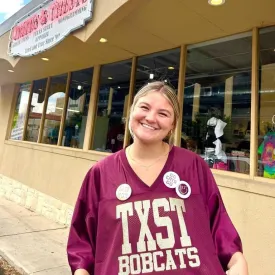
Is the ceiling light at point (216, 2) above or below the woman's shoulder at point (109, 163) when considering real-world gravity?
above

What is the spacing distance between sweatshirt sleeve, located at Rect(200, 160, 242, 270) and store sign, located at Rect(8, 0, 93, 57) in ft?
9.88

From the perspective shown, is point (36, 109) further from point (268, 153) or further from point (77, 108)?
point (268, 153)

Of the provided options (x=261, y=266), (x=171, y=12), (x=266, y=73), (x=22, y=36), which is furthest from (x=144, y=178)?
(x=22, y=36)

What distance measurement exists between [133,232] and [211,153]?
110 inches

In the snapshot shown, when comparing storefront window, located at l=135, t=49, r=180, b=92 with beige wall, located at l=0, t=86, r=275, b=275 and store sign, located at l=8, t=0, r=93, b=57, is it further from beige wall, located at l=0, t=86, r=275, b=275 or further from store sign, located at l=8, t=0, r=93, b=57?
beige wall, located at l=0, t=86, r=275, b=275

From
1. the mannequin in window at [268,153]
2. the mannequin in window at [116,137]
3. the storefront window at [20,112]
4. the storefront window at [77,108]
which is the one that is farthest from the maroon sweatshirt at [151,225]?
the storefront window at [20,112]

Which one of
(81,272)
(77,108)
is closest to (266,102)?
(81,272)

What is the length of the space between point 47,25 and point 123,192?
164 inches

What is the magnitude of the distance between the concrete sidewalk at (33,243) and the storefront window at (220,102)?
2.41m

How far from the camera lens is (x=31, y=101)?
295 inches

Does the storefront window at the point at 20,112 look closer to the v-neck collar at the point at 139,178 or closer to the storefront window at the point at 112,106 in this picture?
the storefront window at the point at 112,106

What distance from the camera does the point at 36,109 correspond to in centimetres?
729

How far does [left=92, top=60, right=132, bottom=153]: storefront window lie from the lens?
4.91 meters

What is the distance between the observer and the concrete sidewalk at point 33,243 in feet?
11.3
